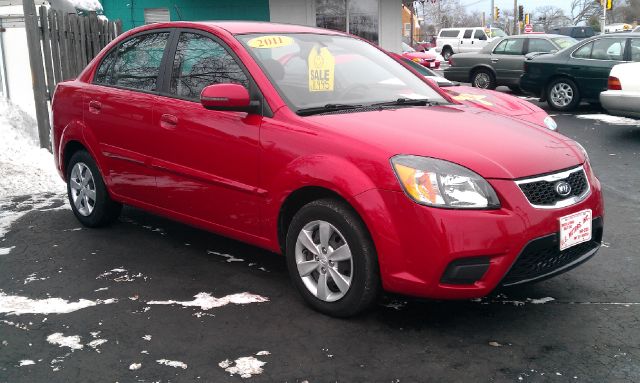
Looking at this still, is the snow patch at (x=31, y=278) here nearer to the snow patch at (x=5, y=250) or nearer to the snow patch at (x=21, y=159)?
the snow patch at (x=5, y=250)

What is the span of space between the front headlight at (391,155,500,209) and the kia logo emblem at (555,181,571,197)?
43cm

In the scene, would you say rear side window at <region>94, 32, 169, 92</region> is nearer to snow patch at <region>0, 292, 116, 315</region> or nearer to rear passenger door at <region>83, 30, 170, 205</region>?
rear passenger door at <region>83, 30, 170, 205</region>

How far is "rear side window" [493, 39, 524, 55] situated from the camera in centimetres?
1711

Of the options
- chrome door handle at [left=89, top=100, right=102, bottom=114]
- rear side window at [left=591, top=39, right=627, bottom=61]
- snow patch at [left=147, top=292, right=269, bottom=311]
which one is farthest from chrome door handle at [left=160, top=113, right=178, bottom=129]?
rear side window at [left=591, top=39, right=627, bottom=61]

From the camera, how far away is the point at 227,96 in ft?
13.5

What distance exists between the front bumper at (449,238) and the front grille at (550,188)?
6 cm

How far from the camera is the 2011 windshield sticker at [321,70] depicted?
442 centimetres

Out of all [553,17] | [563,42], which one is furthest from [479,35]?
[553,17]

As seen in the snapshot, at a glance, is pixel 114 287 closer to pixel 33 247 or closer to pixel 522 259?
pixel 33 247

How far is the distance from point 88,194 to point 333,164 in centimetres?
286

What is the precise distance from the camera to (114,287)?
445 cm

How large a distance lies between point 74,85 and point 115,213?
3.64 feet

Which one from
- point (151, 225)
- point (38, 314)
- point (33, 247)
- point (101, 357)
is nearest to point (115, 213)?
point (151, 225)

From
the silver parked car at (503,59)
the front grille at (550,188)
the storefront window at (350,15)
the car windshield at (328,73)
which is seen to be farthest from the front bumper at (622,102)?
the storefront window at (350,15)
